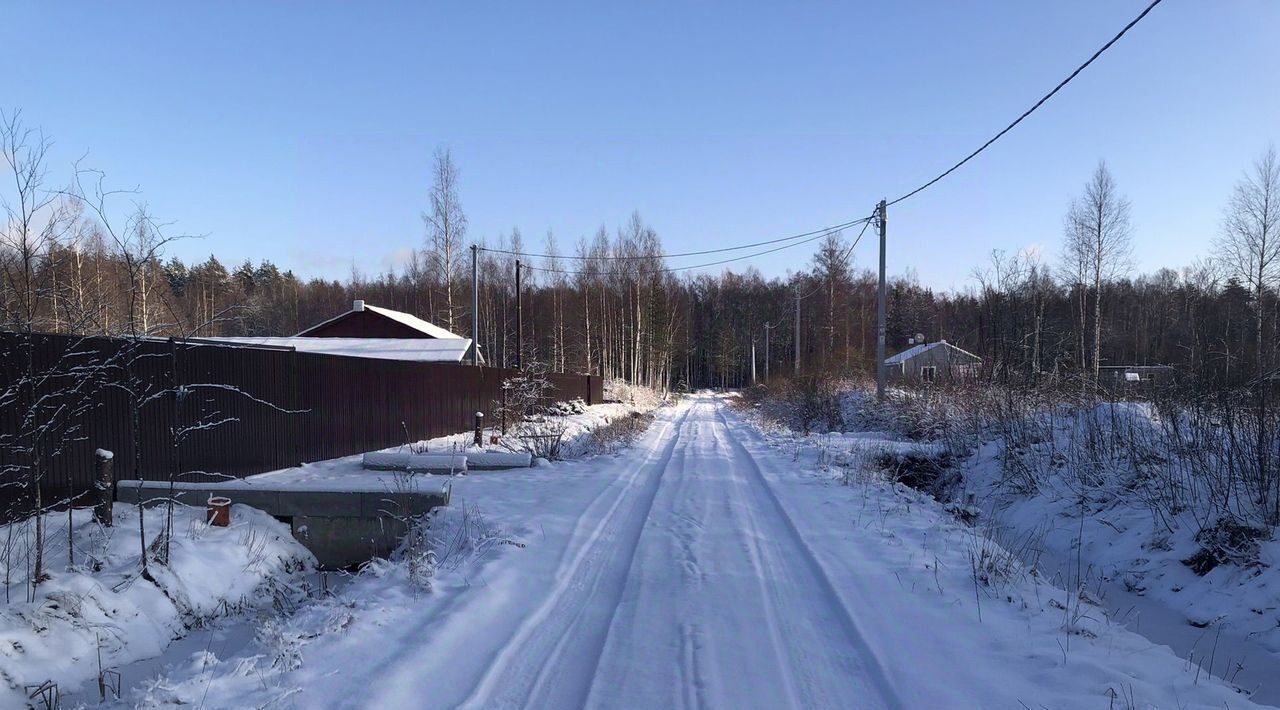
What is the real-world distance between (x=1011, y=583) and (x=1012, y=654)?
61.9 inches

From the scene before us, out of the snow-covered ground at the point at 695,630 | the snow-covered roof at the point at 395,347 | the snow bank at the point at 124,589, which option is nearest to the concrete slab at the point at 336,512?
the snow bank at the point at 124,589

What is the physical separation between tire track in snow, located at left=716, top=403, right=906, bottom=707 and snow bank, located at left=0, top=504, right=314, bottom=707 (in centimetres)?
492

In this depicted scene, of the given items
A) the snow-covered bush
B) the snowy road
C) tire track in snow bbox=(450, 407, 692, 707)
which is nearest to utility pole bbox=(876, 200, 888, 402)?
the snowy road

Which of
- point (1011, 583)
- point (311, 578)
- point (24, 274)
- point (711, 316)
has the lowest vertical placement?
point (311, 578)

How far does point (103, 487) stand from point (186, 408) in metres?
3.30

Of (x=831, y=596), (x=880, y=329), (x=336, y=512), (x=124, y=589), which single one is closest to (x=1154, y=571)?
(x=831, y=596)

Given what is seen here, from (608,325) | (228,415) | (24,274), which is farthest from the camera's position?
(608,325)

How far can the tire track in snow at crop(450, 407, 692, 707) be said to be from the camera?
3498mm

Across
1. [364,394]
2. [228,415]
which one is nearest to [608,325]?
[364,394]

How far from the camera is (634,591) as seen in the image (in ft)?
17.0

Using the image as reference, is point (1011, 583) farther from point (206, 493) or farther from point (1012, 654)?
point (206, 493)

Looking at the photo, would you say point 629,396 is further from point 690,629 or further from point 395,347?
point 690,629

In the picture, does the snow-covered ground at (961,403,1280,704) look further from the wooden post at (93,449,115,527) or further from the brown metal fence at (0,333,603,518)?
the wooden post at (93,449,115,527)

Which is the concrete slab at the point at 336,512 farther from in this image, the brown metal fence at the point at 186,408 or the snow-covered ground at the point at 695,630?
the snow-covered ground at the point at 695,630
